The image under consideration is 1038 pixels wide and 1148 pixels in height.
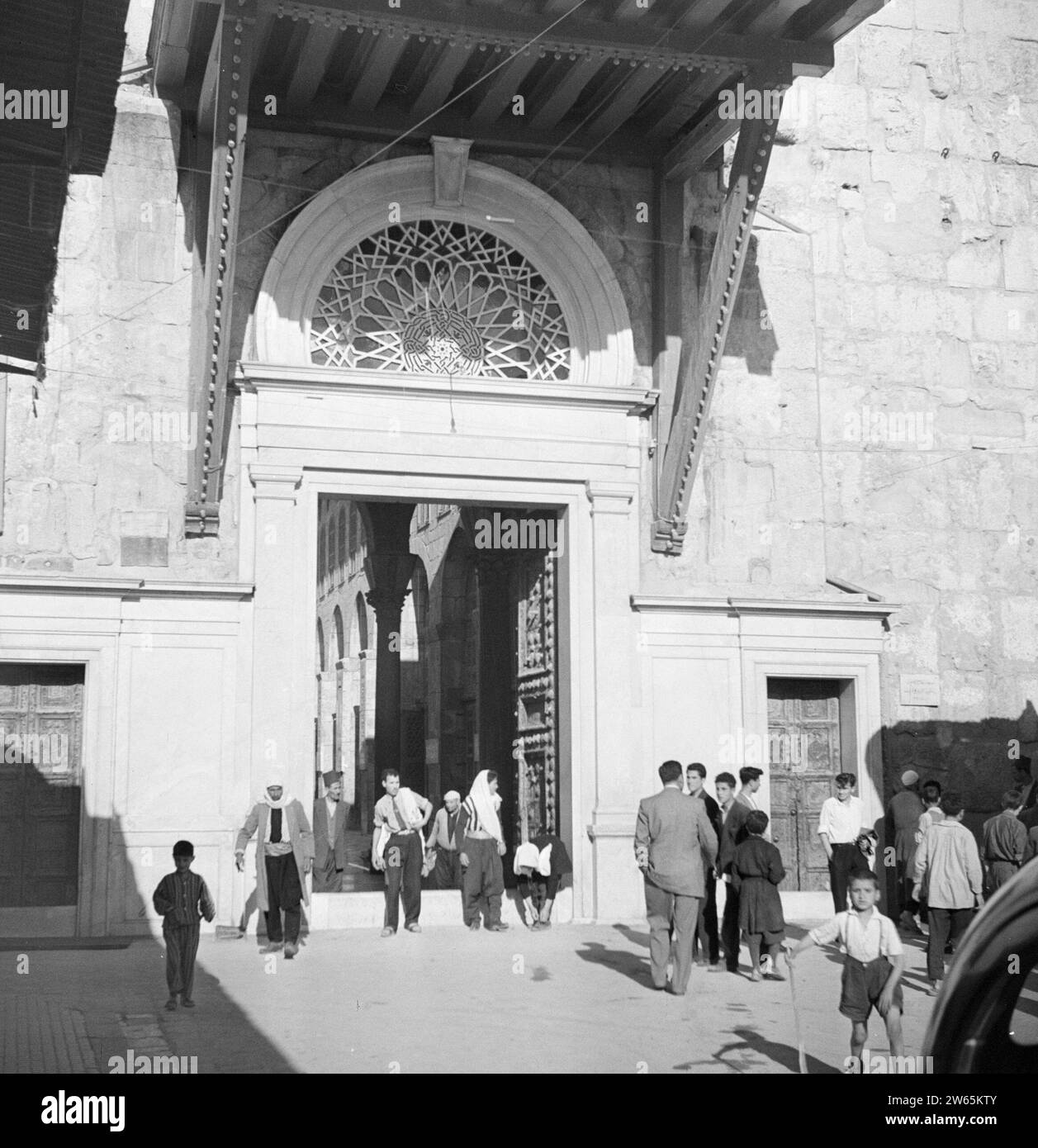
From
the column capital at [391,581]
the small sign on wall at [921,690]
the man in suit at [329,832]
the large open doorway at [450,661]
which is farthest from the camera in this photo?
the column capital at [391,581]

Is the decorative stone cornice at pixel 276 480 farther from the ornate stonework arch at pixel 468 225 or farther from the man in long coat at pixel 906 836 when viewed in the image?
the man in long coat at pixel 906 836

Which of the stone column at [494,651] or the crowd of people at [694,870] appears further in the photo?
the stone column at [494,651]

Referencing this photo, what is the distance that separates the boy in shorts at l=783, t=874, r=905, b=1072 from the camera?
762 cm

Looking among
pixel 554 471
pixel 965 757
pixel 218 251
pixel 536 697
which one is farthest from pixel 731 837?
pixel 218 251

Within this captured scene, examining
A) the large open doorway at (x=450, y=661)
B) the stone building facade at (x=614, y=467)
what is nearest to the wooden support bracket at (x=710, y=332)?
the stone building facade at (x=614, y=467)

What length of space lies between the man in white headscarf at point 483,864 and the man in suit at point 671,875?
3.40 metres

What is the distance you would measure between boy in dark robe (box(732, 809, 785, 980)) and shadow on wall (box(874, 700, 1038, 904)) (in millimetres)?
4881

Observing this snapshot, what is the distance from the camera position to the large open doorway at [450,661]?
16.5m

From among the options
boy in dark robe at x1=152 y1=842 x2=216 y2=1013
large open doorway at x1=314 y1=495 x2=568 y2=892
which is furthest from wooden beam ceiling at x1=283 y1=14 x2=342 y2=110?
boy in dark robe at x1=152 y1=842 x2=216 y2=1013

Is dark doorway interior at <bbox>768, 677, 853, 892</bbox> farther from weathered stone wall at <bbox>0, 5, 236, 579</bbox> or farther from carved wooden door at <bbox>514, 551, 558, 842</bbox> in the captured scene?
weathered stone wall at <bbox>0, 5, 236, 579</bbox>

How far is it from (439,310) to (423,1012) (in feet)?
25.6

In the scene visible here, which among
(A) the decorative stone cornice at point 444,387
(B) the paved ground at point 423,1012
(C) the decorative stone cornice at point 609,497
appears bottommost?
(B) the paved ground at point 423,1012
